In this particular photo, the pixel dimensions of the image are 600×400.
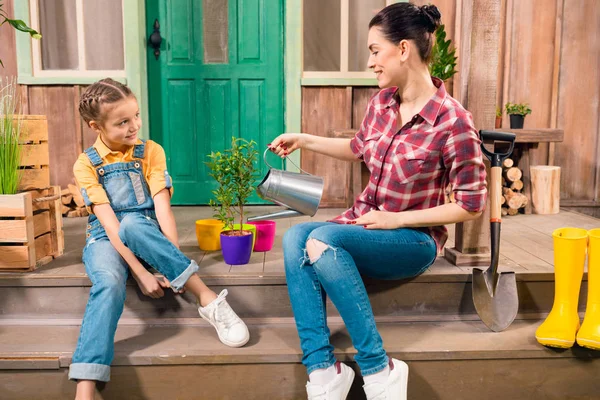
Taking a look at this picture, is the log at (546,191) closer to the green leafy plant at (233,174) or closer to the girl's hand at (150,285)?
the green leafy plant at (233,174)

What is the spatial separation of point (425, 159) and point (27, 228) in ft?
5.06

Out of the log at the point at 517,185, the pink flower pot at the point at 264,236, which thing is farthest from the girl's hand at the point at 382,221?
the log at the point at 517,185

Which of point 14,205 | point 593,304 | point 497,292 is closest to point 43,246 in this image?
point 14,205

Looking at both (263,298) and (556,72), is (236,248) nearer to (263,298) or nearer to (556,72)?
(263,298)

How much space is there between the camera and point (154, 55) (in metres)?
3.83

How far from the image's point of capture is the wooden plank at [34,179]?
97.3 inches

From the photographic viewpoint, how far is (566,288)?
2.13 metres

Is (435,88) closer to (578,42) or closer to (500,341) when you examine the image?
(500,341)

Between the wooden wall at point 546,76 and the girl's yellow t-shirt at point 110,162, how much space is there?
169 centimetres

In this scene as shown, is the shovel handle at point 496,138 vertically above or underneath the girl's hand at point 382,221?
above

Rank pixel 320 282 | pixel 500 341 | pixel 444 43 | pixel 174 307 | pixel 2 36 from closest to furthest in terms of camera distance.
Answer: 1. pixel 320 282
2. pixel 500 341
3. pixel 174 307
4. pixel 444 43
5. pixel 2 36

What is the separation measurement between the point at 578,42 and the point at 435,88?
2.43m

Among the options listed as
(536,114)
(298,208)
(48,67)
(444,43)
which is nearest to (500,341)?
(298,208)

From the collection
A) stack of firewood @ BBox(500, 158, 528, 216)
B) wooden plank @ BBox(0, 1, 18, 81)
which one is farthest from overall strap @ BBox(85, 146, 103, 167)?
stack of firewood @ BBox(500, 158, 528, 216)
